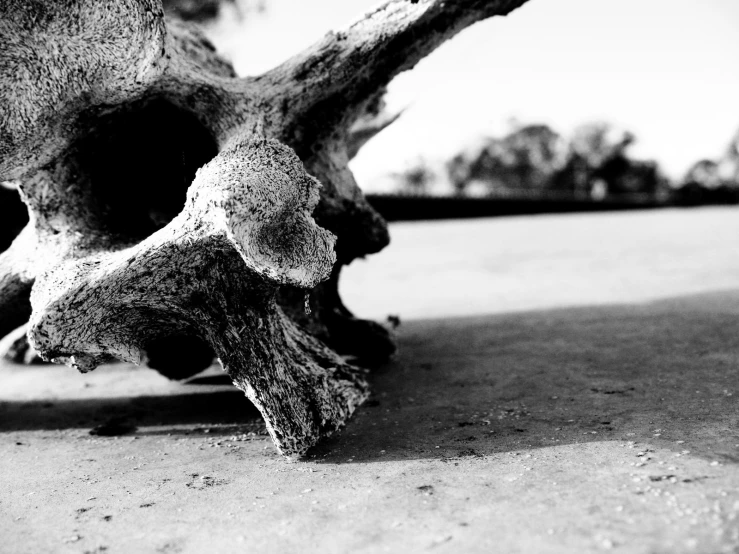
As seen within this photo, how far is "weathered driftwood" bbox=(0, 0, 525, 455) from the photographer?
310 cm

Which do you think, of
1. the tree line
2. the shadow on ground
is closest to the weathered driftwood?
the shadow on ground

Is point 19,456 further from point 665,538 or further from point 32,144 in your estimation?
point 665,538

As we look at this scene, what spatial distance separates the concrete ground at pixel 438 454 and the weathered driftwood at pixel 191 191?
15.2 inches

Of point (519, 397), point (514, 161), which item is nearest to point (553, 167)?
point (514, 161)

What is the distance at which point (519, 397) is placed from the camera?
378 centimetres

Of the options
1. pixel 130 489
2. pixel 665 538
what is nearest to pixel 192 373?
pixel 130 489

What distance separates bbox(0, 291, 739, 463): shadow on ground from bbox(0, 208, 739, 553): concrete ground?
0.05 feet

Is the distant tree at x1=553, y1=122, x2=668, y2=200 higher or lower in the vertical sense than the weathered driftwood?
lower

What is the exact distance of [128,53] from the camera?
3.53 meters

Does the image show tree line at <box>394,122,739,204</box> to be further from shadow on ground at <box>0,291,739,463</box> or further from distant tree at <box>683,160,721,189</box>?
shadow on ground at <box>0,291,739,463</box>

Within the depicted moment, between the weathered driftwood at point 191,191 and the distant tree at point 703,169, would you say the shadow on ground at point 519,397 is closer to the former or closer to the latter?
the weathered driftwood at point 191,191

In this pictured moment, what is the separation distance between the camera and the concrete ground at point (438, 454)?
226cm

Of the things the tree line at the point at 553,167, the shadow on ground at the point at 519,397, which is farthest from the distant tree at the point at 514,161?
the shadow on ground at the point at 519,397

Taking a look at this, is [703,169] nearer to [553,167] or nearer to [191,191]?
[553,167]
